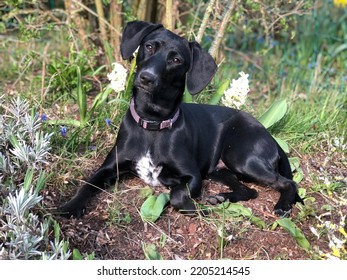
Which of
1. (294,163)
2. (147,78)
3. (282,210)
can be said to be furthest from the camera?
(294,163)

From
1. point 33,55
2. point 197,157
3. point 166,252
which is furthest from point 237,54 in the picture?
point 166,252

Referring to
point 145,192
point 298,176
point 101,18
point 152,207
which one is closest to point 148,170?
point 145,192

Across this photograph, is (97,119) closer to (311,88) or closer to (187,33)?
(187,33)

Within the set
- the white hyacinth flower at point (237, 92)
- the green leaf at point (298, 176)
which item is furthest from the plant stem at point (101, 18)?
the green leaf at point (298, 176)

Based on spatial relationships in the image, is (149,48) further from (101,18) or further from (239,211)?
(101,18)

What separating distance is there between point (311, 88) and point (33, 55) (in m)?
2.62

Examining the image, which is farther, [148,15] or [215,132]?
[148,15]

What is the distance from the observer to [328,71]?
6.80 meters

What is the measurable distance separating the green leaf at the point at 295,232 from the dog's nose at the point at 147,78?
107 cm

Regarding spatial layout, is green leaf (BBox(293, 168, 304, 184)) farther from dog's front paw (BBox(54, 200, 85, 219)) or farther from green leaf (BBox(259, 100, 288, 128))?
dog's front paw (BBox(54, 200, 85, 219))

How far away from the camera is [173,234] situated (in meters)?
3.57

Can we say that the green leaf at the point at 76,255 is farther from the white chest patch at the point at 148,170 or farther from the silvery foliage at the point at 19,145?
the white chest patch at the point at 148,170

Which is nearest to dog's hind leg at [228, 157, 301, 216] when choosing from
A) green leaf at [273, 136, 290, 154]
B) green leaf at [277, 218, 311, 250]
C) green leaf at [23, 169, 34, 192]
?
green leaf at [277, 218, 311, 250]

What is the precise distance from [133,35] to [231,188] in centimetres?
118
